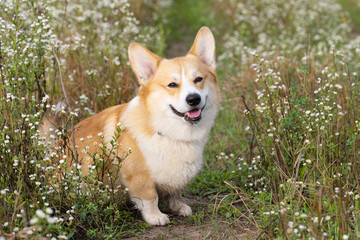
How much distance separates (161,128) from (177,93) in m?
0.29

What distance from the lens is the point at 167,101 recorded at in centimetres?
334

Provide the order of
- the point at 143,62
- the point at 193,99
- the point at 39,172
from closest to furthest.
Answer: the point at 39,172, the point at 193,99, the point at 143,62

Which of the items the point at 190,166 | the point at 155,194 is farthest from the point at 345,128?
the point at 155,194

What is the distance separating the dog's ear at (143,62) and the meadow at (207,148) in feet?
1.93

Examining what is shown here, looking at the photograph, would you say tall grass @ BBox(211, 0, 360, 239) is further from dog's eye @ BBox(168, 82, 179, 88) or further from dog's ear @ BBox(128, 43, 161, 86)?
dog's ear @ BBox(128, 43, 161, 86)

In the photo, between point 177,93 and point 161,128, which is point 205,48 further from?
point 161,128

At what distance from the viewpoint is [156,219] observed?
3398 mm

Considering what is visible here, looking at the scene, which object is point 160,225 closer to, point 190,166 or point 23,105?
point 190,166

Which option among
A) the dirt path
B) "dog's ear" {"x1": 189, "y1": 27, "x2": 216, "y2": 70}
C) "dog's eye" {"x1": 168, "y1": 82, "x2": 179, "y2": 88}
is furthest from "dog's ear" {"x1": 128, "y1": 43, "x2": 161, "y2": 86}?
the dirt path

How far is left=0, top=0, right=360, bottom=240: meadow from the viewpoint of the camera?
2861mm

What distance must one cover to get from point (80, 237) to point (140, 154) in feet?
2.36

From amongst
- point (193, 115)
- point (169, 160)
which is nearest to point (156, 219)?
point (169, 160)

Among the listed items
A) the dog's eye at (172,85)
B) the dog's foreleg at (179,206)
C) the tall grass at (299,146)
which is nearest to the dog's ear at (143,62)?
the dog's eye at (172,85)

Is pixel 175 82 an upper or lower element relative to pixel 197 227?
upper
